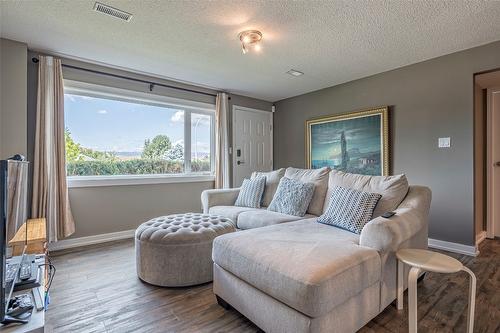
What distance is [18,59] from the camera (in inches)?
107

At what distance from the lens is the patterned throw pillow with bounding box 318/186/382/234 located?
6.68ft

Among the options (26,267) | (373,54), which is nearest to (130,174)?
(26,267)

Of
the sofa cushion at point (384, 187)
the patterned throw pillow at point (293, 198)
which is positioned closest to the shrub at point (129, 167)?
the patterned throw pillow at point (293, 198)

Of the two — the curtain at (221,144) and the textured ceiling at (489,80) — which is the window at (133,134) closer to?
the curtain at (221,144)

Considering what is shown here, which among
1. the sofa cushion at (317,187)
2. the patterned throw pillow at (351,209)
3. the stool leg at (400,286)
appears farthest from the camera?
the sofa cushion at (317,187)

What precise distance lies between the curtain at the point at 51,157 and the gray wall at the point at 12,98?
6.7 inches

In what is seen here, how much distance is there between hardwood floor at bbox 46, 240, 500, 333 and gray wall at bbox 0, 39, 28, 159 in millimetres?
1400

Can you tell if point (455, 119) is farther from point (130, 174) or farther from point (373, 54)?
point (130, 174)

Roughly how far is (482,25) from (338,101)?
1993 mm

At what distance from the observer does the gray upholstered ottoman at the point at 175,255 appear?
2.08m

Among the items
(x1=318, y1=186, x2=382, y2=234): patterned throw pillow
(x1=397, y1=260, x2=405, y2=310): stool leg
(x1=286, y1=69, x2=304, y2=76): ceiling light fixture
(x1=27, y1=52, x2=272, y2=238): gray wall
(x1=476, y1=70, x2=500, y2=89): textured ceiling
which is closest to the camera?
(x1=397, y1=260, x2=405, y2=310): stool leg

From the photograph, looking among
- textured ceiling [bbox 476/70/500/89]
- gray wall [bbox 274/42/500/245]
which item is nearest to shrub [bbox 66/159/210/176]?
gray wall [bbox 274/42/500/245]

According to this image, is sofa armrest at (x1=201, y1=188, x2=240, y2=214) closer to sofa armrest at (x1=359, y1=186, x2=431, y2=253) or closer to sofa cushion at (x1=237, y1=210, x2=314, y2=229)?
sofa cushion at (x1=237, y1=210, x2=314, y2=229)

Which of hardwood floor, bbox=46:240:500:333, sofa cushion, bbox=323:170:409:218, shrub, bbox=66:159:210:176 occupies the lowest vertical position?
hardwood floor, bbox=46:240:500:333
